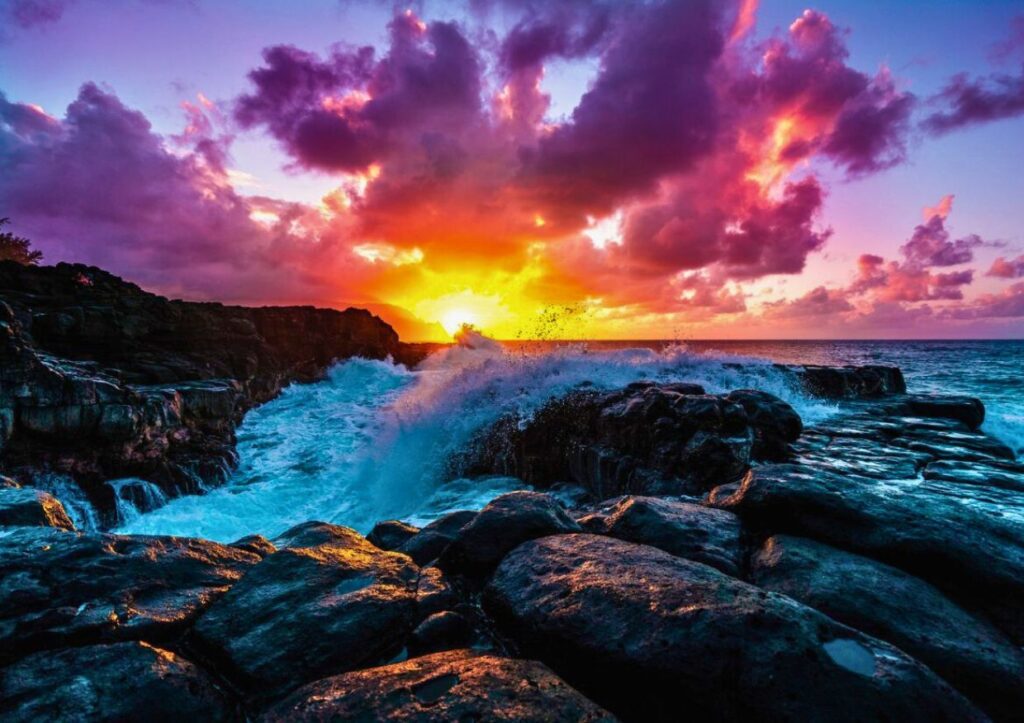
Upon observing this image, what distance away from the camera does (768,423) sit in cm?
1009

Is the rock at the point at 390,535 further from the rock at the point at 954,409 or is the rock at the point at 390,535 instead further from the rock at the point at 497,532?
the rock at the point at 954,409

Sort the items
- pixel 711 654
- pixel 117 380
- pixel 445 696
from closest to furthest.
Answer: pixel 445 696, pixel 711 654, pixel 117 380

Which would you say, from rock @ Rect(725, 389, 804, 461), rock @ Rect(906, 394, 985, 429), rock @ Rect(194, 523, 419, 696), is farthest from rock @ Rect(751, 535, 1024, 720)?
rock @ Rect(906, 394, 985, 429)

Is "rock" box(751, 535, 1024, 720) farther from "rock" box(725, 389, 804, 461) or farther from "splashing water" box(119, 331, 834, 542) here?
"rock" box(725, 389, 804, 461)

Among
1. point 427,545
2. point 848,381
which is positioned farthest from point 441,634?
point 848,381

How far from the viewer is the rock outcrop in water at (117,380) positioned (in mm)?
9484

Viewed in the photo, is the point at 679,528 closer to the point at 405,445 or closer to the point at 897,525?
the point at 897,525

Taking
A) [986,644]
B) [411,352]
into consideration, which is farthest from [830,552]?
[411,352]

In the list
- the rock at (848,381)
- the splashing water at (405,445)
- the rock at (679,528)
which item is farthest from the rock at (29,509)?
the rock at (848,381)

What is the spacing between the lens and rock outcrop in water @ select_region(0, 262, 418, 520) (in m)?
9.48

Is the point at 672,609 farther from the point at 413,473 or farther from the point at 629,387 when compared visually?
the point at 413,473

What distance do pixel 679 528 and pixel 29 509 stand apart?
567 centimetres

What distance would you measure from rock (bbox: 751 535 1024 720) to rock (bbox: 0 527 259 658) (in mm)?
3839

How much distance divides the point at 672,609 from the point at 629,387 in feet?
27.7
